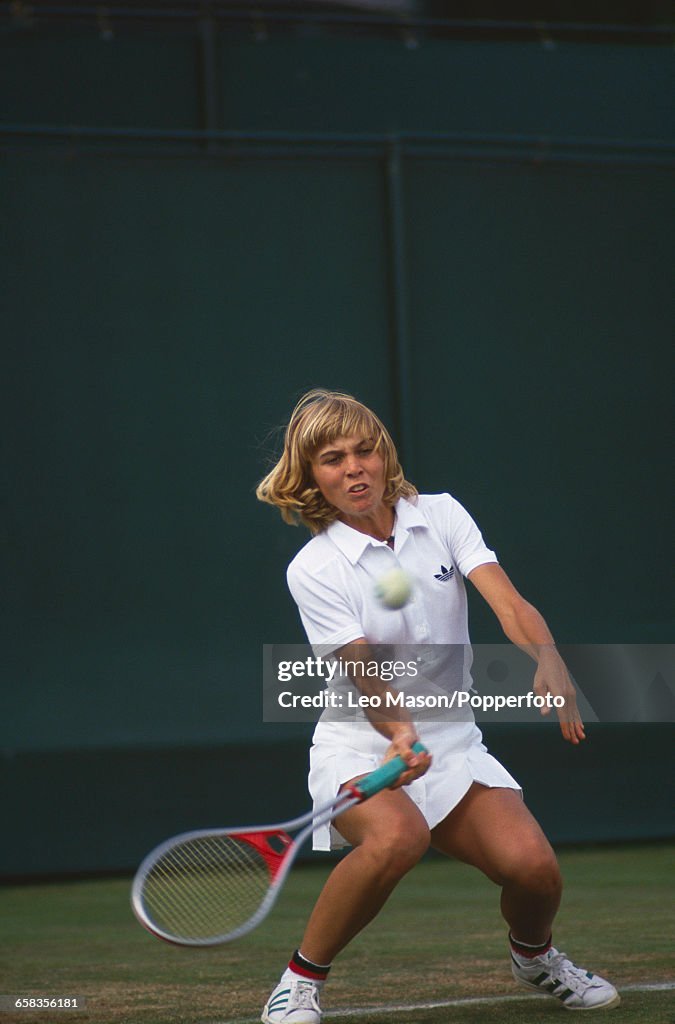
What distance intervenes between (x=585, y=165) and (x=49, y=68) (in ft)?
7.81

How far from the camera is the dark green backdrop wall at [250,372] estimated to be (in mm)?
5789

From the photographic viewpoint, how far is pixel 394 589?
10.0ft

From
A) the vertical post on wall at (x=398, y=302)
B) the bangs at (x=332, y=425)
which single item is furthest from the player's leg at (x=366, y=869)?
the vertical post on wall at (x=398, y=302)

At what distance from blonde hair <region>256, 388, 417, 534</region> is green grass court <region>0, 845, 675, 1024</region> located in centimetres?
110

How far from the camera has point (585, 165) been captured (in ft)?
21.0

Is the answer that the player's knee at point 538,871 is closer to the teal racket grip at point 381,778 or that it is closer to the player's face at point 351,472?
the teal racket grip at point 381,778

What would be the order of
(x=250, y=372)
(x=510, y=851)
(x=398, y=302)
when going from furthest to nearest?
(x=398, y=302) < (x=250, y=372) < (x=510, y=851)

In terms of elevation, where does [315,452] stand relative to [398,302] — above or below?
below

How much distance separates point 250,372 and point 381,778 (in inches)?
139

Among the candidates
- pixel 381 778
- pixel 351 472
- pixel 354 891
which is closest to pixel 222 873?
pixel 354 891

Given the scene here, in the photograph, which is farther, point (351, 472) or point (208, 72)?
point (208, 72)

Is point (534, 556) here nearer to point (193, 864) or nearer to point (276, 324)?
point (276, 324)

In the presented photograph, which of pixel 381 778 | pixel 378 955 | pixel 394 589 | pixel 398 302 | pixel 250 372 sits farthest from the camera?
pixel 398 302

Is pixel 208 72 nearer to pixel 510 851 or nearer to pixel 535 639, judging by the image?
pixel 535 639
